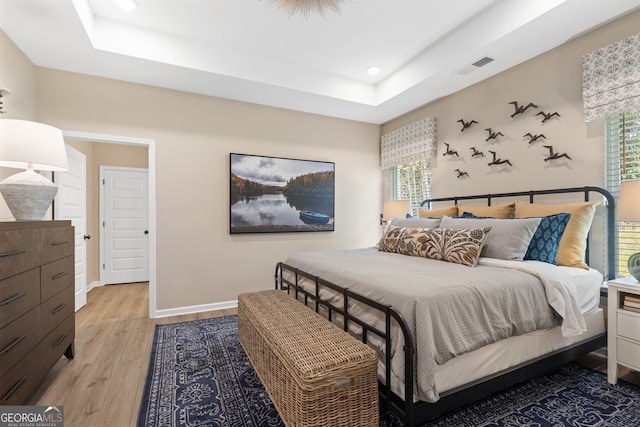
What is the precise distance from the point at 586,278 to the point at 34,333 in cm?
351

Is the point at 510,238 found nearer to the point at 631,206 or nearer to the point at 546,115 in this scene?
the point at 631,206

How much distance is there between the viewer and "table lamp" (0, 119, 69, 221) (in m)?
1.85

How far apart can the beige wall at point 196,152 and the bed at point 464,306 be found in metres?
1.44

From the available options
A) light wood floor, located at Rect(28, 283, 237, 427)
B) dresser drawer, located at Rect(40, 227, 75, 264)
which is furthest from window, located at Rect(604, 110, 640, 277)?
dresser drawer, located at Rect(40, 227, 75, 264)

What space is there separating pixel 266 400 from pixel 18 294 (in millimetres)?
1457

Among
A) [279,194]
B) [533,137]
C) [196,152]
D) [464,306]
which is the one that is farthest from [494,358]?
[196,152]

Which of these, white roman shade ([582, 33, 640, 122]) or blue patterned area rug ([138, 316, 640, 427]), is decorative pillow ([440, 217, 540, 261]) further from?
white roman shade ([582, 33, 640, 122])

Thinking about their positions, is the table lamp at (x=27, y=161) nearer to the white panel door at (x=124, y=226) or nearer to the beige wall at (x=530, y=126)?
the white panel door at (x=124, y=226)

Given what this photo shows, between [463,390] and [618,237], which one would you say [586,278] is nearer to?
[618,237]

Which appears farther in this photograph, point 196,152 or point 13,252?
point 196,152

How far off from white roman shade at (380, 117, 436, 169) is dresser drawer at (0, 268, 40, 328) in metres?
3.95

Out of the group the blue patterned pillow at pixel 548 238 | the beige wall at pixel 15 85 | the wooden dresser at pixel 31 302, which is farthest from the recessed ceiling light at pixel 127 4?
the blue patterned pillow at pixel 548 238

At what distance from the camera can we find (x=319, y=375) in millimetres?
1294

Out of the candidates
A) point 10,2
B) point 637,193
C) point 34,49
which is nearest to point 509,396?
point 637,193
